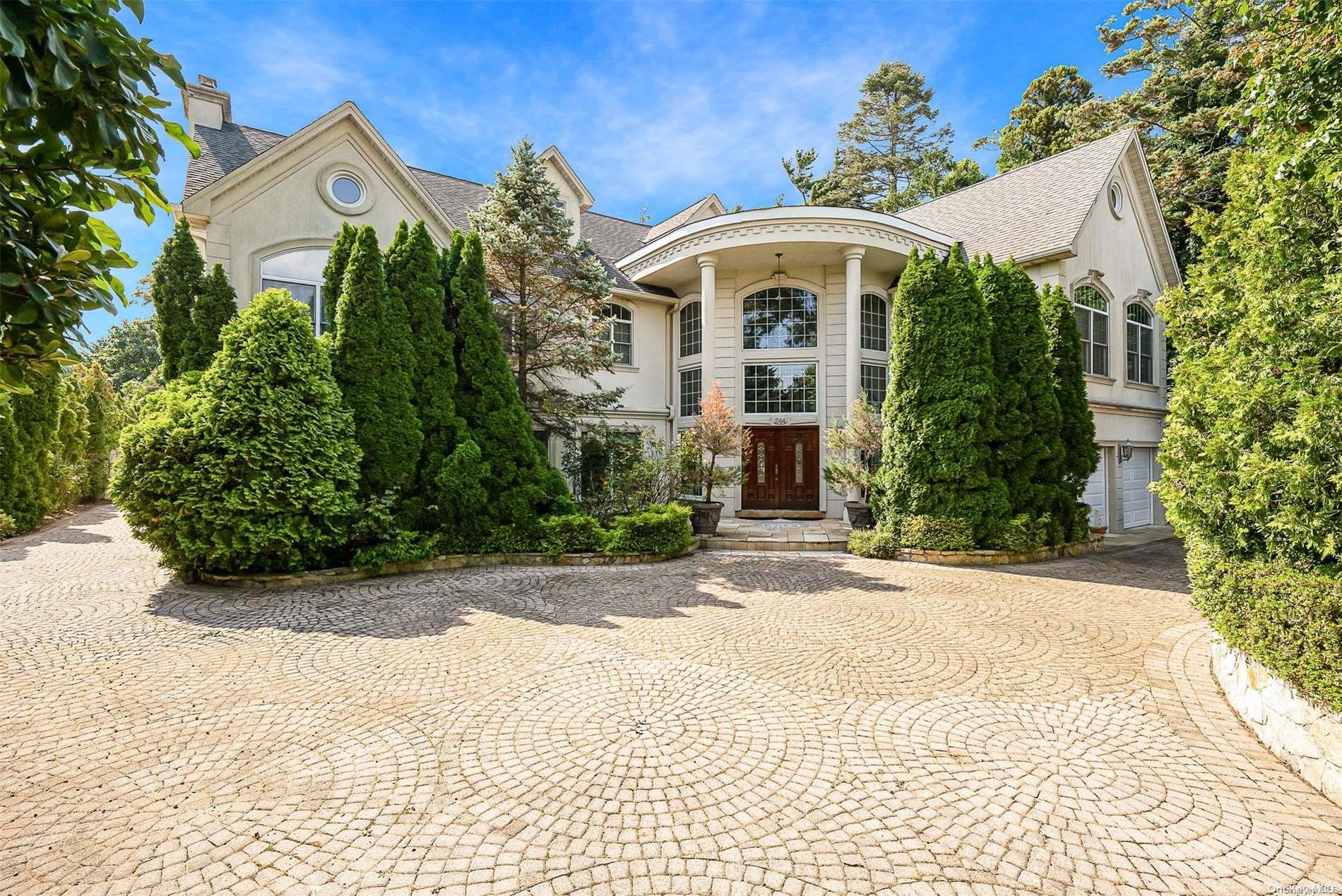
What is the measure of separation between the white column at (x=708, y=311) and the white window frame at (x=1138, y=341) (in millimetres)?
11469

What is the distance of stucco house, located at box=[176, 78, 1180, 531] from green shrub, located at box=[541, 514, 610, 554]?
6121 millimetres

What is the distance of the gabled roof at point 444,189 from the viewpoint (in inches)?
455

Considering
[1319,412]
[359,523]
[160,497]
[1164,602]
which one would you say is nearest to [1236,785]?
[1319,412]

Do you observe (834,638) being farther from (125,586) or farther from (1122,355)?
(1122,355)

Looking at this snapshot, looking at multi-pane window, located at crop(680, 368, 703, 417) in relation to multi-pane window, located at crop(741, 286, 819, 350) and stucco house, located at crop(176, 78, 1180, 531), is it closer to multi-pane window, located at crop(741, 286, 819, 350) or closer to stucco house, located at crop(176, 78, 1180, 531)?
stucco house, located at crop(176, 78, 1180, 531)

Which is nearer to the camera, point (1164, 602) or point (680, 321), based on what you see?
point (1164, 602)

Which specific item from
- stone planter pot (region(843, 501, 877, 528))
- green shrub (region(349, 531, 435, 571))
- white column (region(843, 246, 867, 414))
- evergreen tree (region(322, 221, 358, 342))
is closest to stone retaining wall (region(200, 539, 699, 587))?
green shrub (region(349, 531, 435, 571))

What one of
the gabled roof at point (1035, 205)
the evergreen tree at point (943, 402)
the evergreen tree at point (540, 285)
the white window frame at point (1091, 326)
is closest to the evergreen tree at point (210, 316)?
the evergreen tree at point (540, 285)

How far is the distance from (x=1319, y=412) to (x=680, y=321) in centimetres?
1413

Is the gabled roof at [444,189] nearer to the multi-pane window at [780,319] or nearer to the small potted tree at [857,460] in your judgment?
the multi-pane window at [780,319]

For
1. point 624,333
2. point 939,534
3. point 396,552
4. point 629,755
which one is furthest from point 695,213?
point 629,755

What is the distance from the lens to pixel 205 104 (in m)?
12.8

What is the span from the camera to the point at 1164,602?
7750mm

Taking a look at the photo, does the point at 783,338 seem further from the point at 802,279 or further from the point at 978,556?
the point at 978,556
